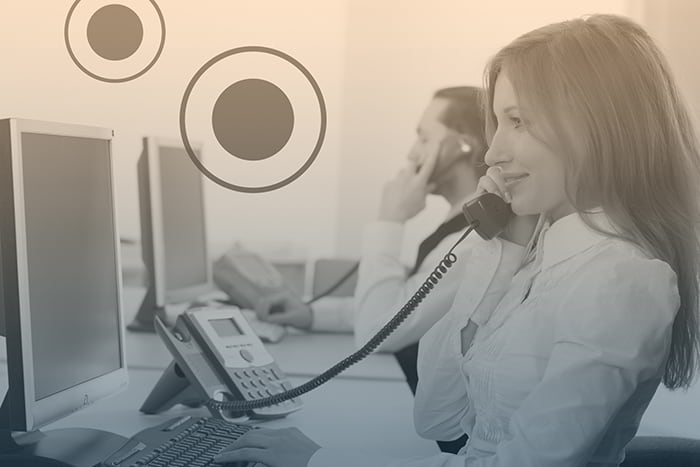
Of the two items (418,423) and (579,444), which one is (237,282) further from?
(579,444)

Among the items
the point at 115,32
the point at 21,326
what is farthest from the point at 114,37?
the point at 21,326

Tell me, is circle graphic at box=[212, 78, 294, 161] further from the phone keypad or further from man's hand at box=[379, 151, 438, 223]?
the phone keypad

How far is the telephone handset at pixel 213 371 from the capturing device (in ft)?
4.64

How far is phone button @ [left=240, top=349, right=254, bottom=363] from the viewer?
148 centimetres

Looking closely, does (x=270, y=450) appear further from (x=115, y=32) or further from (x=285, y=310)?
(x=115, y=32)

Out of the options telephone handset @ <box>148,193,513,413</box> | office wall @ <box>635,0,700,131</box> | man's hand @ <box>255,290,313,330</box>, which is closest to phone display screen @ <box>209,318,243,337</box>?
telephone handset @ <box>148,193,513,413</box>

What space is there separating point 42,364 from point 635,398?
2.65 feet

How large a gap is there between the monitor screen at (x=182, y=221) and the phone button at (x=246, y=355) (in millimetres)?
259

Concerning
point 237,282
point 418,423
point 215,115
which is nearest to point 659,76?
point 418,423

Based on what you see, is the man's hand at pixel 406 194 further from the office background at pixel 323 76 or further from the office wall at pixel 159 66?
the office wall at pixel 159 66

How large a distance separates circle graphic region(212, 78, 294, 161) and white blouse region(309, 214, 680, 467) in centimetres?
43

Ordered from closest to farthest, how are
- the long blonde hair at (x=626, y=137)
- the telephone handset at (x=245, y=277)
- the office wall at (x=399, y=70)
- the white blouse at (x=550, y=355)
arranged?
1. the white blouse at (x=550, y=355)
2. the long blonde hair at (x=626, y=137)
3. the office wall at (x=399, y=70)
4. the telephone handset at (x=245, y=277)

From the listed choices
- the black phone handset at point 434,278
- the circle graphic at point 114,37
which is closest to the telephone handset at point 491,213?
the black phone handset at point 434,278

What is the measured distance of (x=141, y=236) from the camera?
5.30 ft
